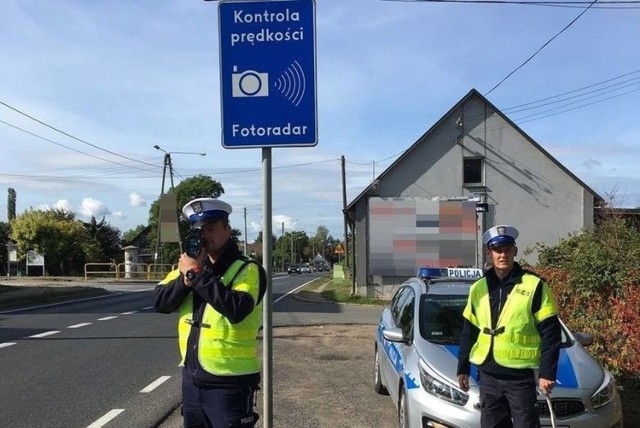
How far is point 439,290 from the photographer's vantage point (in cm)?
637

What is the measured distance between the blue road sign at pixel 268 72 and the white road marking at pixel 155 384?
16.4 ft

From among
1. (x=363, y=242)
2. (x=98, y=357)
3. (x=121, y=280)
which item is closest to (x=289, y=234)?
(x=121, y=280)

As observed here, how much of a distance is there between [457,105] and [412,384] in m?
20.3

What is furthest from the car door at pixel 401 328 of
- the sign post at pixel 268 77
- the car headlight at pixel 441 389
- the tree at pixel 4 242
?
the tree at pixel 4 242

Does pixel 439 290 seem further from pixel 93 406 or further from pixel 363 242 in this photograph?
pixel 363 242

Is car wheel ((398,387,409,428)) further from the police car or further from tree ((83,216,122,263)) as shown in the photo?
A: tree ((83,216,122,263))

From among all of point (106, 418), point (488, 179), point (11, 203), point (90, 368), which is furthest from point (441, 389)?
point (11, 203)

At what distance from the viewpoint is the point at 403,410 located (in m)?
5.17

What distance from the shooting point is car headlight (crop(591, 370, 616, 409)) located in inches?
177

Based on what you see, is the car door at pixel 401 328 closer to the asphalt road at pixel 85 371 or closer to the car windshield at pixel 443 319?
the car windshield at pixel 443 319

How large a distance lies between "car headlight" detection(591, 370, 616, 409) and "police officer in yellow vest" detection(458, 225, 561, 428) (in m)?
1.02

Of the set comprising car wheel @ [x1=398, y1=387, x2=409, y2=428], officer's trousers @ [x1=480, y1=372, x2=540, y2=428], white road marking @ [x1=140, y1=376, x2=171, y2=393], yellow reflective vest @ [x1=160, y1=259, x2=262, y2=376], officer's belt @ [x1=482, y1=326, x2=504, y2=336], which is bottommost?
white road marking @ [x1=140, y1=376, x2=171, y2=393]

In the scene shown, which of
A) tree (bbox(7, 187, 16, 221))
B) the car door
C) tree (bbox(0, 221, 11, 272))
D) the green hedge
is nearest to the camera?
the car door

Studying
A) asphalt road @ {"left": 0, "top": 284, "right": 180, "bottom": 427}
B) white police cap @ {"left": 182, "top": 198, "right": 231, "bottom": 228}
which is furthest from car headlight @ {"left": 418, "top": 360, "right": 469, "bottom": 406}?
asphalt road @ {"left": 0, "top": 284, "right": 180, "bottom": 427}
